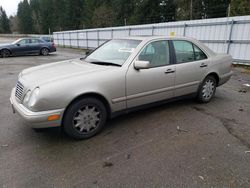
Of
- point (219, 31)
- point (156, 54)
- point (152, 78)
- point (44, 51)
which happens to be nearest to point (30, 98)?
point (152, 78)

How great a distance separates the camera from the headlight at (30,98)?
263cm

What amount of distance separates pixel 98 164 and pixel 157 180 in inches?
30.1

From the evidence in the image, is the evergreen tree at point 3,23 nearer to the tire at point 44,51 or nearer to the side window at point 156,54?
the tire at point 44,51

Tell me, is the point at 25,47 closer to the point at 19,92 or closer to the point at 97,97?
the point at 19,92

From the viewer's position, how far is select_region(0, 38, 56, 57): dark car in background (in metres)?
14.2

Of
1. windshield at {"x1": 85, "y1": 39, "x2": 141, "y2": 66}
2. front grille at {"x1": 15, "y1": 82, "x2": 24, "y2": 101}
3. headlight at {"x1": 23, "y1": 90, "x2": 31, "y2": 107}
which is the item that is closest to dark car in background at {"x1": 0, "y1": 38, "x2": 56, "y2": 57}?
windshield at {"x1": 85, "y1": 39, "x2": 141, "y2": 66}

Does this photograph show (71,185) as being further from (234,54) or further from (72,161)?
(234,54)

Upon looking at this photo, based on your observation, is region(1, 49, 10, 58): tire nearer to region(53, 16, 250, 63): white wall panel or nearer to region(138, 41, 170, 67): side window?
region(53, 16, 250, 63): white wall panel

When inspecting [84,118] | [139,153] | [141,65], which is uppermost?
[141,65]

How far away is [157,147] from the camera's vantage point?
2879 millimetres

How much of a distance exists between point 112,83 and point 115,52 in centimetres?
88

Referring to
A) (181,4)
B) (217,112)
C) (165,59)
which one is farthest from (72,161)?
(181,4)

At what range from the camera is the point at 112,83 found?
→ 10.2 feet

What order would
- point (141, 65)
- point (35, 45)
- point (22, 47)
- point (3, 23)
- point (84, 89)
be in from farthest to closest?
point (3, 23) → point (35, 45) → point (22, 47) → point (141, 65) → point (84, 89)
